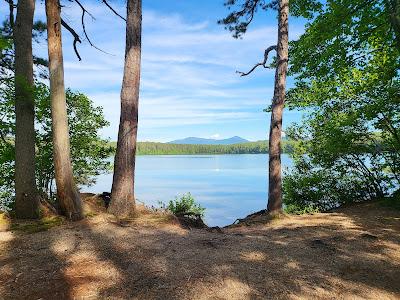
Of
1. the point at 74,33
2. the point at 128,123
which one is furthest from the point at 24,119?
the point at 74,33

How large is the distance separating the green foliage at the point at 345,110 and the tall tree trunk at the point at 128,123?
6.25 m

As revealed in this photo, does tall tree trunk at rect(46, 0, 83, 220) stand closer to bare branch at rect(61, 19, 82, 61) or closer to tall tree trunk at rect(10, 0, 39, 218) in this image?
tall tree trunk at rect(10, 0, 39, 218)

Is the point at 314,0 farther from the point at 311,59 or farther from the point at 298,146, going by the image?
the point at 298,146

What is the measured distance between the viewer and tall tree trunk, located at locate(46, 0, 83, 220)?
7.47m

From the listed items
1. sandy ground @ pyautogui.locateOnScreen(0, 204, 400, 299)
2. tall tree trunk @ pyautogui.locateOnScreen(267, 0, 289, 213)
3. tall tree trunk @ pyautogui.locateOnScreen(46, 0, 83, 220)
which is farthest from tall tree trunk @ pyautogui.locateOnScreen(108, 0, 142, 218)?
tall tree trunk @ pyautogui.locateOnScreen(267, 0, 289, 213)

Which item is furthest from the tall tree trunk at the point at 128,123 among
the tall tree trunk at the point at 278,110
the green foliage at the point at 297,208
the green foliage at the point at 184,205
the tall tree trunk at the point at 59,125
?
the green foliage at the point at 297,208

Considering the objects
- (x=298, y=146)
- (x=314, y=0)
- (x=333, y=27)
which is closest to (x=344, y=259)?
(x=333, y=27)

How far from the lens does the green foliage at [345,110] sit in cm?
1141

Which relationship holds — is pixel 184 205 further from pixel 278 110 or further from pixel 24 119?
pixel 24 119

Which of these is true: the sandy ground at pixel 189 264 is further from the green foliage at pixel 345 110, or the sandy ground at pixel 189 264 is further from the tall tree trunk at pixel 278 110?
the green foliage at pixel 345 110

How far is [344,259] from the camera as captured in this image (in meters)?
5.66

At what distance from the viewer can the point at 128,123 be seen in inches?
339

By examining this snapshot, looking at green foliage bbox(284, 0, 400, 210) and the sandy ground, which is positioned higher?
green foliage bbox(284, 0, 400, 210)

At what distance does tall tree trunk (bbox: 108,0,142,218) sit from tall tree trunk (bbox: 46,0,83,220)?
1.11 metres
